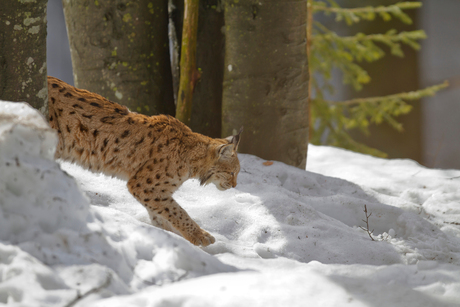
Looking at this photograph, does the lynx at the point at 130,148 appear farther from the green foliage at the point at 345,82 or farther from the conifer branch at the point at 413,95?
the conifer branch at the point at 413,95

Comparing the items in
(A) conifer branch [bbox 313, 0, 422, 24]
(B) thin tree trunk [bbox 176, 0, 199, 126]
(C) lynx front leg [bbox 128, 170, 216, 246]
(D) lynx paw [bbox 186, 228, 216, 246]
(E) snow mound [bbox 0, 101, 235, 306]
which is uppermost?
(A) conifer branch [bbox 313, 0, 422, 24]

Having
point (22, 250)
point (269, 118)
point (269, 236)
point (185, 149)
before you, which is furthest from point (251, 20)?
point (22, 250)

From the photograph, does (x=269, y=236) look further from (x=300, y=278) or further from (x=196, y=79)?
(x=196, y=79)

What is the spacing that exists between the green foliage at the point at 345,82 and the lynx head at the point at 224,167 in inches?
235

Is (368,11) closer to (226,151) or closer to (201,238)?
(226,151)

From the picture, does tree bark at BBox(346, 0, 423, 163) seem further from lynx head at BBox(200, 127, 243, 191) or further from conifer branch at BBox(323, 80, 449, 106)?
lynx head at BBox(200, 127, 243, 191)

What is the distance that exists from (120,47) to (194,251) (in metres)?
3.34

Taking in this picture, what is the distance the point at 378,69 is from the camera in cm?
1091

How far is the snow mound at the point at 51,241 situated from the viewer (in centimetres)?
183

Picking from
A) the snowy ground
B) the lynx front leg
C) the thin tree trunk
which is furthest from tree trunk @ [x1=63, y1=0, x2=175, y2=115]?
the lynx front leg

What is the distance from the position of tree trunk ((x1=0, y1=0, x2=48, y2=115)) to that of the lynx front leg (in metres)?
1.08

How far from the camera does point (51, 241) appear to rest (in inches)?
79.1

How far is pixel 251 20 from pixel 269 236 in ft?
8.81

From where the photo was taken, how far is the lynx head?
A: 392cm
